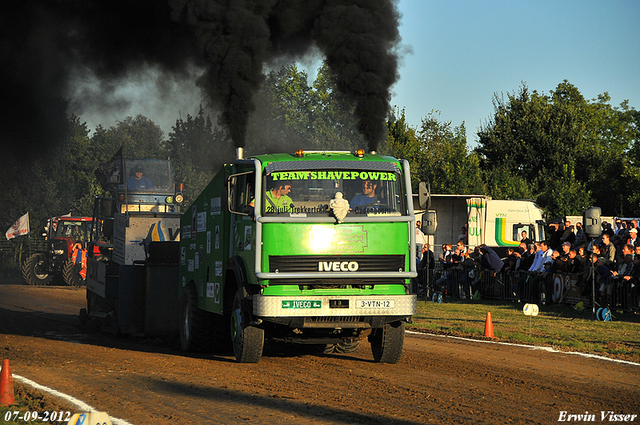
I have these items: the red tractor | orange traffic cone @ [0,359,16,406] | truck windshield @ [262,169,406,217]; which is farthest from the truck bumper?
the red tractor

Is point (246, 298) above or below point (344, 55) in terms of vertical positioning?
below

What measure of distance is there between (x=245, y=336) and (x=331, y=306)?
130cm

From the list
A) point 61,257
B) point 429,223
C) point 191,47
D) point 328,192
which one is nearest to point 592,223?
point 429,223

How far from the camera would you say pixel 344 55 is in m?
Answer: 16.9

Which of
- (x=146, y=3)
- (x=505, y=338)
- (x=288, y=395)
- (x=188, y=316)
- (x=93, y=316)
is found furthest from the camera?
(x=146, y=3)

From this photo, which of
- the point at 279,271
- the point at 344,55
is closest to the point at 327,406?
the point at 279,271

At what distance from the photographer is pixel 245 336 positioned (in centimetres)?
964

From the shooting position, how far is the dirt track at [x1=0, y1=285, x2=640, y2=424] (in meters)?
6.82

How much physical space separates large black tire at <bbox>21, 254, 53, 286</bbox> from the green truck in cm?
2408

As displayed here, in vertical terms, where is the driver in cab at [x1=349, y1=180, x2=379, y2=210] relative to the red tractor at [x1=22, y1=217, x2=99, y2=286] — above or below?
above

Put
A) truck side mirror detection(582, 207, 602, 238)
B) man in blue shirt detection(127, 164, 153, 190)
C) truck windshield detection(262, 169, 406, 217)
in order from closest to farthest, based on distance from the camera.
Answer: truck windshield detection(262, 169, 406, 217) < truck side mirror detection(582, 207, 602, 238) < man in blue shirt detection(127, 164, 153, 190)

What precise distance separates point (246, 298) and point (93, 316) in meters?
6.88

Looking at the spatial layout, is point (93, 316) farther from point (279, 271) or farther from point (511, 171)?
point (511, 171)

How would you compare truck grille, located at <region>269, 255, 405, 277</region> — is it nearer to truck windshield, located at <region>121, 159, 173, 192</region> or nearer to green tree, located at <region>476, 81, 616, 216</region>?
truck windshield, located at <region>121, 159, 173, 192</region>
